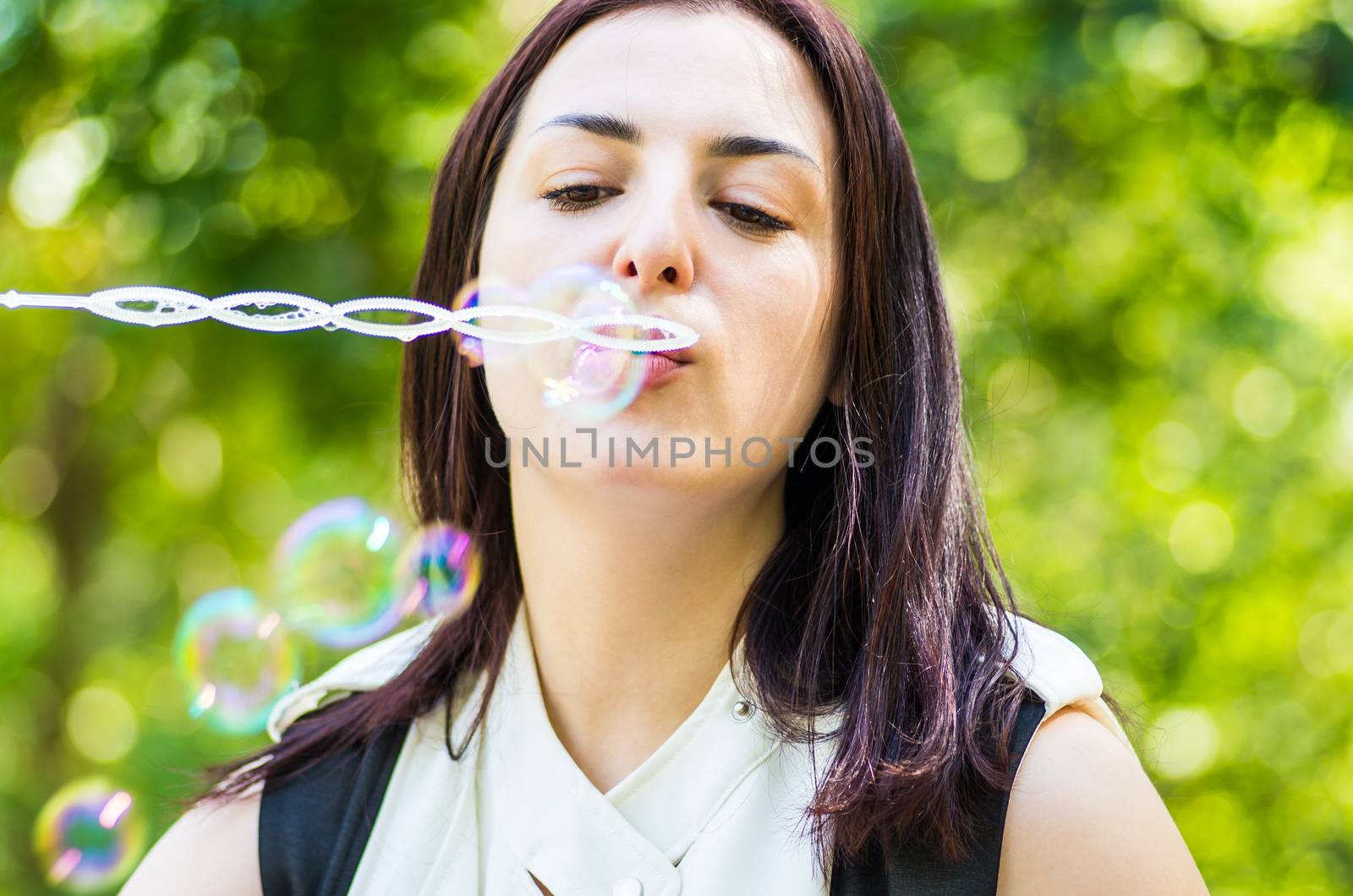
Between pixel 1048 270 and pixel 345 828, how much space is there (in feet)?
7.25

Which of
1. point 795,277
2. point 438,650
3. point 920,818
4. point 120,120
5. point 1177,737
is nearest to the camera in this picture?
point 920,818

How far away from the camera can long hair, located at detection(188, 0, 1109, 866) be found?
A: 128 cm

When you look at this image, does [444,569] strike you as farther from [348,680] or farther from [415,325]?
[415,325]

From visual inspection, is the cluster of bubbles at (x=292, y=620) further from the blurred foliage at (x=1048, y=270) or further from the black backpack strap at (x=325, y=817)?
the blurred foliage at (x=1048, y=270)

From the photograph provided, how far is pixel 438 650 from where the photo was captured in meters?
1.62

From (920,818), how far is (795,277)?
614 mm

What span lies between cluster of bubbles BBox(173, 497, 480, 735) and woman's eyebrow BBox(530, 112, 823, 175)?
0.64 m

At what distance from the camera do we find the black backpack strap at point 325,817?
145 cm

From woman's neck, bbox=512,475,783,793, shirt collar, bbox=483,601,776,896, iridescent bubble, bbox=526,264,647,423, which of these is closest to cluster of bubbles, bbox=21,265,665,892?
iridescent bubble, bbox=526,264,647,423

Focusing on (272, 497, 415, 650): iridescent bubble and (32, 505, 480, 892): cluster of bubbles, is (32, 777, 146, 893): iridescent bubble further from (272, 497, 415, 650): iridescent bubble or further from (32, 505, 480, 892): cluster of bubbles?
(272, 497, 415, 650): iridescent bubble

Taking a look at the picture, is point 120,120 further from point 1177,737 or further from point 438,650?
point 1177,737

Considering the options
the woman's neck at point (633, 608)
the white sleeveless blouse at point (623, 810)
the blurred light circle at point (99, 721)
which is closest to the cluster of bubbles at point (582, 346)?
the woman's neck at point (633, 608)

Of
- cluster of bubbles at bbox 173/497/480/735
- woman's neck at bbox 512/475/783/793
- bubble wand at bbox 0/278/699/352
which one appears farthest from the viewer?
cluster of bubbles at bbox 173/497/480/735

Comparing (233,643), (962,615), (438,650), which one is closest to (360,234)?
(233,643)
